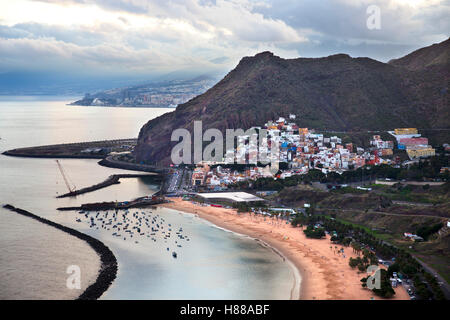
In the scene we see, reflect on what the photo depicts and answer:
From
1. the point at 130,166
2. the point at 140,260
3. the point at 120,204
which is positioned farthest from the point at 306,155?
the point at 140,260

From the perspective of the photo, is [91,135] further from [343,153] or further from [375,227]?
[375,227]

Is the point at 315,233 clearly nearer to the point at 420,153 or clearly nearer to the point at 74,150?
the point at 420,153

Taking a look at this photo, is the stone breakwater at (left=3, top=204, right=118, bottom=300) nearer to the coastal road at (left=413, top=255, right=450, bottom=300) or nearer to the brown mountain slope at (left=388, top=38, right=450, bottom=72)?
the coastal road at (left=413, top=255, right=450, bottom=300)

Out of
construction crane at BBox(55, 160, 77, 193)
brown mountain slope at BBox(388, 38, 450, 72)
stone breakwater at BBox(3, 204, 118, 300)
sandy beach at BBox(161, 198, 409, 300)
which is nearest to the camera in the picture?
stone breakwater at BBox(3, 204, 118, 300)

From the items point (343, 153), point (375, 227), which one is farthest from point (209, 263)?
point (343, 153)

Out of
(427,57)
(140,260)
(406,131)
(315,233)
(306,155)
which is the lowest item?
(140,260)

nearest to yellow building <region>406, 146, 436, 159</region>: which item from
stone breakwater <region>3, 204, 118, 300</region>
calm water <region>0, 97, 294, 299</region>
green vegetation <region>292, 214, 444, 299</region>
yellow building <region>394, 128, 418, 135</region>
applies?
→ yellow building <region>394, 128, 418, 135</region>
